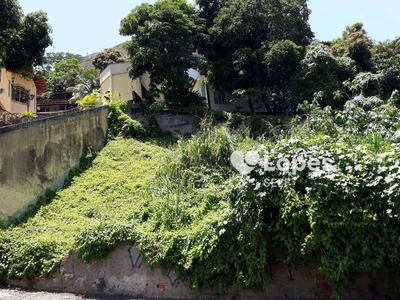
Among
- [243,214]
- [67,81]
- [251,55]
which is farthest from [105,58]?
[243,214]

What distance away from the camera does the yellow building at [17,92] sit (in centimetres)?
1798

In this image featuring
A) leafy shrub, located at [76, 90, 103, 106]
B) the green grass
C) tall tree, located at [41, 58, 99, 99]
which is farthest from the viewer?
tall tree, located at [41, 58, 99, 99]

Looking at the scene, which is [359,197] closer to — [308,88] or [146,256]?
[146,256]

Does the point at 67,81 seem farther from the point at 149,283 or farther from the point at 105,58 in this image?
the point at 149,283

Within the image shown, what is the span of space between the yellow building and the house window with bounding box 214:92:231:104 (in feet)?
30.6

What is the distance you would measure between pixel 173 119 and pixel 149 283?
8.85 m

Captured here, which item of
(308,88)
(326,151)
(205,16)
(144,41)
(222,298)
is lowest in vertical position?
(222,298)

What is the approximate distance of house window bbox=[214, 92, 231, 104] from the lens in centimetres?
1903

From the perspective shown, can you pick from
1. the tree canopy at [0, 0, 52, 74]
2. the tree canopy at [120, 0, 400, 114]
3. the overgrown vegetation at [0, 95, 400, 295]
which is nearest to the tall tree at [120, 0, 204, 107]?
the tree canopy at [120, 0, 400, 114]

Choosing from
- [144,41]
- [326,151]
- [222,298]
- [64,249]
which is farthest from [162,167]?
[144,41]

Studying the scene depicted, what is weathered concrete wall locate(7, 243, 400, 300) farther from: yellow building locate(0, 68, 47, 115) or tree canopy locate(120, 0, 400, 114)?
yellow building locate(0, 68, 47, 115)

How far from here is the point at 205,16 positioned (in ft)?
60.7

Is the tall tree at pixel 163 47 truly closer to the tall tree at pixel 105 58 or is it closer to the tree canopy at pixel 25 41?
the tree canopy at pixel 25 41

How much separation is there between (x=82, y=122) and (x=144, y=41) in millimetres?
5174
